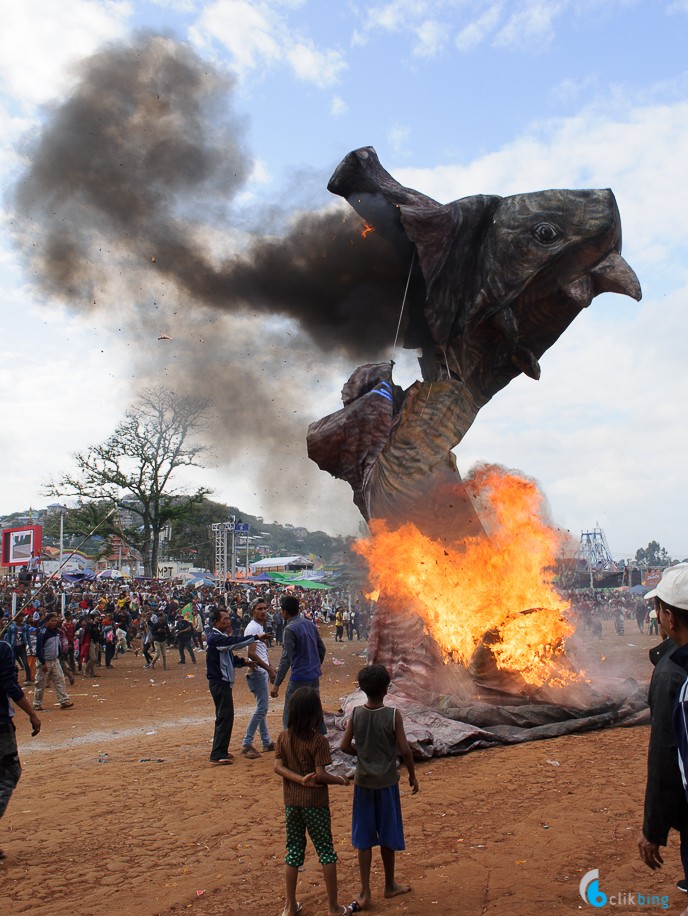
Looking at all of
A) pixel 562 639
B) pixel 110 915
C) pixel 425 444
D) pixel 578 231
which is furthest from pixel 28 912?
pixel 578 231

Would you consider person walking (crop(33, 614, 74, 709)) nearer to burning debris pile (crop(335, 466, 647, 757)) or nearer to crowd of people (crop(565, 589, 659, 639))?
burning debris pile (crop(335, 466, 647, 757))

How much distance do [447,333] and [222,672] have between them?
6146 millimetres

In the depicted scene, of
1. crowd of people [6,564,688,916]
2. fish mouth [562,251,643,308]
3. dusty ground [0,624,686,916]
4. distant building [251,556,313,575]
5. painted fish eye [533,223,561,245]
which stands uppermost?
painted fish eye [533,223,561,245]

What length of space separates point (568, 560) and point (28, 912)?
10362mm

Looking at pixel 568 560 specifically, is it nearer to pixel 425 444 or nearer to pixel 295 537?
pixel 425 444

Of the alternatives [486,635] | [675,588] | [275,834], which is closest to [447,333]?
[486,635]

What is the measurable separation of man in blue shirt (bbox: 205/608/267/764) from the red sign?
12.6 meters

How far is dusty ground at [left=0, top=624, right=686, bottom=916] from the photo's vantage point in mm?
4293

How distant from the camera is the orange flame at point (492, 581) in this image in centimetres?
911

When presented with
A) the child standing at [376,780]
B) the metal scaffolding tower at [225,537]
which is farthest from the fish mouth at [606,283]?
the metal scaffolding tower at [225,537]

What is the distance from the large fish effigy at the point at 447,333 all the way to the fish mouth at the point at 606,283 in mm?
19

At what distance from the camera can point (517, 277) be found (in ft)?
35.0

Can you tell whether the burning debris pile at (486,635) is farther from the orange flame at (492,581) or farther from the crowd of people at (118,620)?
the crowd of people at (118,620)

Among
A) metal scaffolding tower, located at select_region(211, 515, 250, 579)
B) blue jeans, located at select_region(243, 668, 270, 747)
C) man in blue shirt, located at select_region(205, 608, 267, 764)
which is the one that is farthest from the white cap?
metal scaffolding tower, located at select_region(211, 515, 250, 579)
